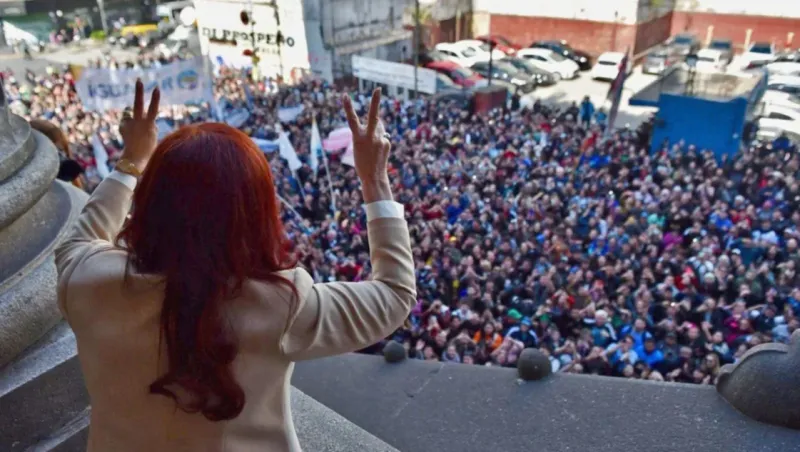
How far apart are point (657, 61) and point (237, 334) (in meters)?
28.3

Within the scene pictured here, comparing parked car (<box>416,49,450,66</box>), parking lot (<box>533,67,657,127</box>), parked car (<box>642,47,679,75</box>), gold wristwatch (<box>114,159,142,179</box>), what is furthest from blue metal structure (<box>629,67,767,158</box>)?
gold wristwatch (<box>114,159,142,179</box>)

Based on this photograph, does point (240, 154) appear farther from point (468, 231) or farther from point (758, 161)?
point (758, 161)

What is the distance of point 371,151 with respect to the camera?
1.56 meters

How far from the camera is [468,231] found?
10555 millimetres

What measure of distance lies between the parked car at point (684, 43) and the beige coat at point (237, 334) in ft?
94.7

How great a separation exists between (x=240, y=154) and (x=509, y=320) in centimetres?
709

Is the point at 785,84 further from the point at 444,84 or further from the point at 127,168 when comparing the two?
the point at 127,168

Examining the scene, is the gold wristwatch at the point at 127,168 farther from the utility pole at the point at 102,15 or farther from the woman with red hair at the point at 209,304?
the utility pole at the point at 102,15

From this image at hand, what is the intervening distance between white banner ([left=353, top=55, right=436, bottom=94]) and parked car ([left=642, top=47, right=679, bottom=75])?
11.3 metres

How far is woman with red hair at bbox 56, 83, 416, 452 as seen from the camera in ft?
4.16

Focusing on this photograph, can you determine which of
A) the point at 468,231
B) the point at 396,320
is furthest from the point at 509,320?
the point at 396,320

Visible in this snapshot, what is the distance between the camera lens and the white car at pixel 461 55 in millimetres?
27547

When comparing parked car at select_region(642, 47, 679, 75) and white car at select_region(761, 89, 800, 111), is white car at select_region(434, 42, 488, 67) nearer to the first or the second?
parked car at select_region(642, 47, 679, 75)

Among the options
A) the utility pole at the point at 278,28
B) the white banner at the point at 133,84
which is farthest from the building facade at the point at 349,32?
the white banner at the point at 133,84
